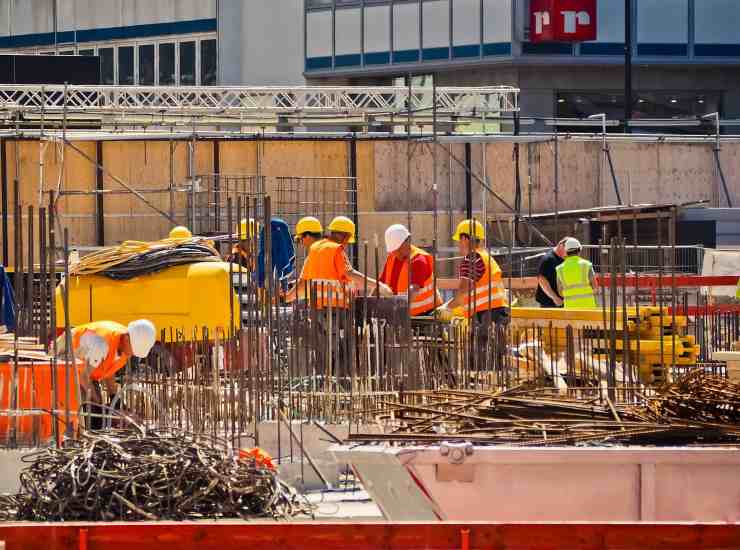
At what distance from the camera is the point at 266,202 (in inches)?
442

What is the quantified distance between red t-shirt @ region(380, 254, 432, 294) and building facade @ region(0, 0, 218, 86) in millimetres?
32002

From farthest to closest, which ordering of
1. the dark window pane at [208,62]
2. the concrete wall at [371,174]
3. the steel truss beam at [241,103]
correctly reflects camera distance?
the dark window pane at [208,62] < the concrete wall at [371,174] < the steel truss beam at [241,103]

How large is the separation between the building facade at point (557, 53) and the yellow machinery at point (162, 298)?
26.3m

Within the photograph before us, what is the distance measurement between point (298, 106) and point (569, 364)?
641 inches

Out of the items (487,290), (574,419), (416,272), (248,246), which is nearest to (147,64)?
(416,272)

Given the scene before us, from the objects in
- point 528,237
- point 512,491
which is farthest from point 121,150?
point 512,491

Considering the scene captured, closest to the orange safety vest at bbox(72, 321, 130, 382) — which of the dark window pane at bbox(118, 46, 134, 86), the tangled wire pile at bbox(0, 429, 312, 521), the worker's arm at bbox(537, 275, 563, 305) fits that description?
the tangled wire pile at bbox(0, 429, 312, 521)

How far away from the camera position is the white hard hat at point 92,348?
38.4 ft

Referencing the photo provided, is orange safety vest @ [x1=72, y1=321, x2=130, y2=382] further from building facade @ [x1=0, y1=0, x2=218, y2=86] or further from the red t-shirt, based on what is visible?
building facade @ [x1=0, y1=0, x2=218, y2=86]

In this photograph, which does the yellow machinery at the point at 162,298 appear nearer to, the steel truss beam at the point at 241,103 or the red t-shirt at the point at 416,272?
the red t-shirt at the point at 416,272

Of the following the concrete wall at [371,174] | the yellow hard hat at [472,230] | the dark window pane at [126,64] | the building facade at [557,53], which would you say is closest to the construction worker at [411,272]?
the yellow hard hat at [472,230]

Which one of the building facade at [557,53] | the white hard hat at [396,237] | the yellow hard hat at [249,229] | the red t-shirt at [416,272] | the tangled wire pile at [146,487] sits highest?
the building facade at [557,53]

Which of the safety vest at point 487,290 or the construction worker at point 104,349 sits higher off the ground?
the safety vest at point 487,290

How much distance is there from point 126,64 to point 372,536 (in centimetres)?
4334
